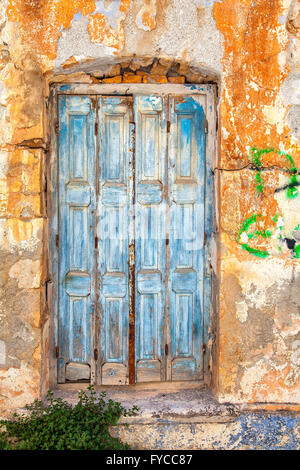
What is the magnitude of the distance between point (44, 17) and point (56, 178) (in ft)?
3.48

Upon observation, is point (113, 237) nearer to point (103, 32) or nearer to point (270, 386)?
point (103, 32)

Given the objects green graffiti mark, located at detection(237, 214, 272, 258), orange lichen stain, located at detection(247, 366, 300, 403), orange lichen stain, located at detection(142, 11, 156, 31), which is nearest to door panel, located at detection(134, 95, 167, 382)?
orange lichen stain, located at detection(142, 11, 156, 31)

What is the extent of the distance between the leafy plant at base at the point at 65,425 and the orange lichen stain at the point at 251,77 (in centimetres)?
185

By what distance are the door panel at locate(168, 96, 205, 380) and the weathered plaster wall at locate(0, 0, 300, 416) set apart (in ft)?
0.79

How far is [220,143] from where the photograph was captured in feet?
9.25

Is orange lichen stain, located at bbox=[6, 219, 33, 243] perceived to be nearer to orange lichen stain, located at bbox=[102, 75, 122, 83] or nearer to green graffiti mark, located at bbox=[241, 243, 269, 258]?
orange lichen stain, located at bbox=[102, 75, 122, 83]

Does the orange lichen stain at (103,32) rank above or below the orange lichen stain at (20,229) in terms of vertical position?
above

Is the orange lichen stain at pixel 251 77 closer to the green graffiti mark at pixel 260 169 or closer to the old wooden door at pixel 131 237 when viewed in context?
the green graffiti mark at pixel 260 169

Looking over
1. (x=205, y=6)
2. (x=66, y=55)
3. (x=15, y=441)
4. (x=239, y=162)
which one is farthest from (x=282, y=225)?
(x=15, y=441)

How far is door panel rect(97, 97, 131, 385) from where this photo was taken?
9.91ft

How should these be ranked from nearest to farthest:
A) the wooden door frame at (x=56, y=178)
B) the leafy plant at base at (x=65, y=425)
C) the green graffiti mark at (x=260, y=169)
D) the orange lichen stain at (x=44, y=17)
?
the leafy plant at base at (x=65, y=425)
the orange lichen stain at (x=44, y=17)
the green graffiti mark at (x=260, y=169)
the wooden door frame at (x=56, y=178)

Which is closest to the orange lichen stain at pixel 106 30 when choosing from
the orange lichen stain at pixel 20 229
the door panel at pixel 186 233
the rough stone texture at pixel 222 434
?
the door panel at pixel 186 233

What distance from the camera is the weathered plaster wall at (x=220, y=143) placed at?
9.02 ft
